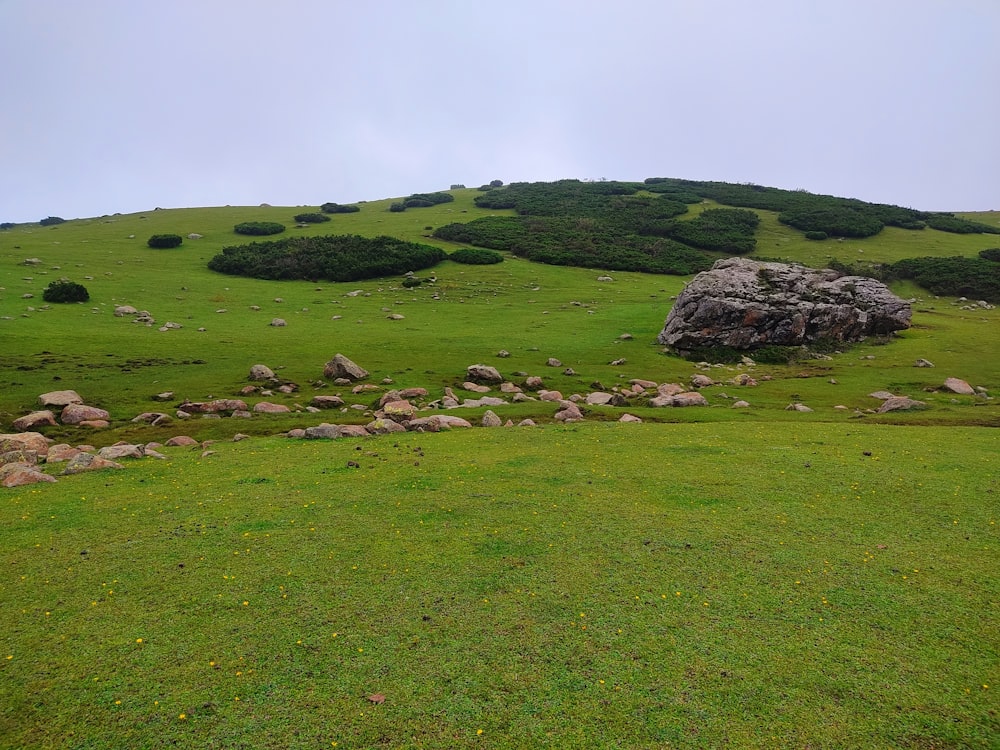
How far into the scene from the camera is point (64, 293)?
145 ft

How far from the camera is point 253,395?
27.3m

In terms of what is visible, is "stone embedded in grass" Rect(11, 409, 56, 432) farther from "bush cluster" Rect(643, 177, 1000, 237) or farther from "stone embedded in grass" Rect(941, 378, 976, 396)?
"bush cluster" Rect(643, 177, 1000, 237)

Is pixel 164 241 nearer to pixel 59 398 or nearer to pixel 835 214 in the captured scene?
pixel 59 398

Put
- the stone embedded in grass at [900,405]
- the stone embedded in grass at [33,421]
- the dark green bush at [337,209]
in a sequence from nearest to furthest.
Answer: the stone embedded in grass at [33,421]
the stone embedded in grass at [900,405]
the dark green bush at [337,209]

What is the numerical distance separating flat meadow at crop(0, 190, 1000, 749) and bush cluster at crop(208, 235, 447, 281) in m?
40.3

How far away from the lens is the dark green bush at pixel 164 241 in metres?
70.9

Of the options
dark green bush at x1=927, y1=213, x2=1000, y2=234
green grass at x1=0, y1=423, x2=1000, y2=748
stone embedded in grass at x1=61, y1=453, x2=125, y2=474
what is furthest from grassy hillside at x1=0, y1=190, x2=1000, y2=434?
dark green bush at x1=927, y1=213, x2=1000, y2=234

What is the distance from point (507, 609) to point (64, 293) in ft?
165

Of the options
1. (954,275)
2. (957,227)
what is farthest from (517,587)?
(957,227)

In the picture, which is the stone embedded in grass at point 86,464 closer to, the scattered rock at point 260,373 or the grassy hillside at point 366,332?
the grassy hillside at point 366,332

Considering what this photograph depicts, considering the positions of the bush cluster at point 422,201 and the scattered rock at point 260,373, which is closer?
the scattered rock at point 260,373

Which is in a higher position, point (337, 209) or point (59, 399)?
point (337, 209)

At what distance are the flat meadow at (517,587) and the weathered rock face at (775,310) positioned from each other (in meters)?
16.2

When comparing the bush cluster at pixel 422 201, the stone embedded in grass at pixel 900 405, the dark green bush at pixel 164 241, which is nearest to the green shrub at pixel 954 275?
the stone embedded in grass at pixel 900 405
